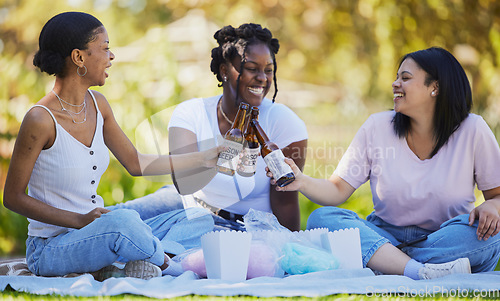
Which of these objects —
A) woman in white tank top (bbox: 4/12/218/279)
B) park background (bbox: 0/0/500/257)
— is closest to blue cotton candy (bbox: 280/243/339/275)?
woman in white tank top (bbox: 4/12/218/279)

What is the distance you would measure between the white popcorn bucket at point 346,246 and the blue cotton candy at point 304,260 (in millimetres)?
43

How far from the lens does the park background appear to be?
632 cm

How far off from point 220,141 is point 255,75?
0.50 m

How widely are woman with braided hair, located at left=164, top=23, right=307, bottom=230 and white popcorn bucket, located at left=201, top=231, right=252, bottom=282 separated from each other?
0.83m

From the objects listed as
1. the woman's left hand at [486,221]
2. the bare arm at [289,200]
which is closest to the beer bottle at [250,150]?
the bare arm at [289,200]

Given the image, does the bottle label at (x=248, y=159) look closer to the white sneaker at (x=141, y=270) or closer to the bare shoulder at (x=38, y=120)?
the white sneaker at (x=141, y=270)

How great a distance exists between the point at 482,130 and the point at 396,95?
1.82ft

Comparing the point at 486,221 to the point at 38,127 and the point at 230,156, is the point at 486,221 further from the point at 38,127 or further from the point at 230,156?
the point at 38,127

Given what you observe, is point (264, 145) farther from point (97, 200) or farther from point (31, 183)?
point (31, 183)

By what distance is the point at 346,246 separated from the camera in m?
3.19

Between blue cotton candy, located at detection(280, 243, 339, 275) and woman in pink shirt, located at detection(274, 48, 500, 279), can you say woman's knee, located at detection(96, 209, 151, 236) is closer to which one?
blue cotton candy, located at detection(280, 243, 339, 275)

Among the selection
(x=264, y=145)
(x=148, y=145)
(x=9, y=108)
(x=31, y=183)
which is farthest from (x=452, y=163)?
(x=9, y=108)

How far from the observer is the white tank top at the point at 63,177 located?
3010 mm

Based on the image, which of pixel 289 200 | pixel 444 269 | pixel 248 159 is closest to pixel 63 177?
pixel 248 159
